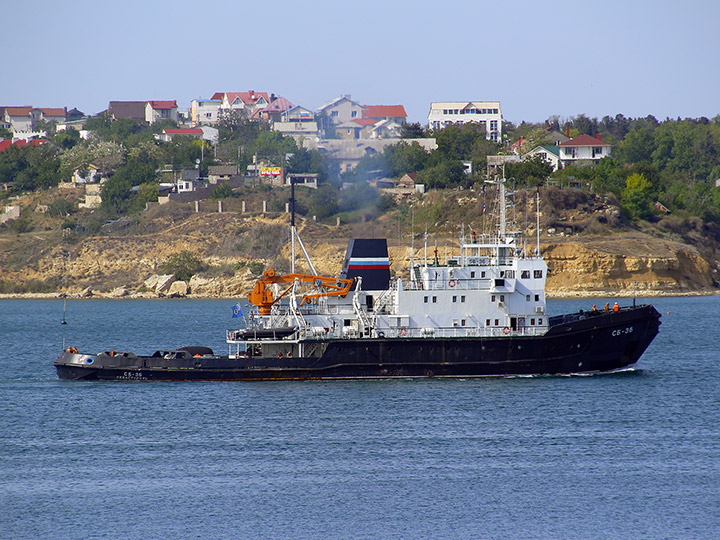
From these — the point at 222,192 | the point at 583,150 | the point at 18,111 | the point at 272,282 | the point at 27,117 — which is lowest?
the point at 272,282

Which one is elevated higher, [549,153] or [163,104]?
[163,104]

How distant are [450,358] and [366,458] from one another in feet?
36.8

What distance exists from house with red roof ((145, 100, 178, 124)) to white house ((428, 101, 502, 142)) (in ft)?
166

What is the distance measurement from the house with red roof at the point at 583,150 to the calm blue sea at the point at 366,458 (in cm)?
8115

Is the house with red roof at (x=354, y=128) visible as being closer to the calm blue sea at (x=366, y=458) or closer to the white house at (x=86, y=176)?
the calm blue sea at (x=366, y=458)

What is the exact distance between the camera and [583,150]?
127 m

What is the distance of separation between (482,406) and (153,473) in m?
13.0

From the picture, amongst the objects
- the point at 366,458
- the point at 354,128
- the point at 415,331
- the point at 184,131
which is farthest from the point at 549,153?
the point at 366,458

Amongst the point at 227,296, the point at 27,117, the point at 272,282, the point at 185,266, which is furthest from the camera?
the point at 27,117

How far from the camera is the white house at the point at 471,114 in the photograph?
14388 centimetres

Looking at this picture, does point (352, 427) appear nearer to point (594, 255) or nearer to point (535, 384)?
point (535, 384)

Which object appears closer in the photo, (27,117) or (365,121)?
(365,121)

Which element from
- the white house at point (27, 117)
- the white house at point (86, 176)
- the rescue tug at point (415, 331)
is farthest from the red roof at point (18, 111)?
the rescue tug at point (415, 331)

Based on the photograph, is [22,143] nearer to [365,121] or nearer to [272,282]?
[365,121]
